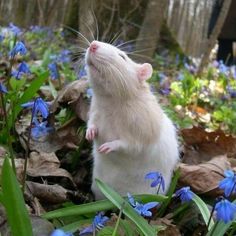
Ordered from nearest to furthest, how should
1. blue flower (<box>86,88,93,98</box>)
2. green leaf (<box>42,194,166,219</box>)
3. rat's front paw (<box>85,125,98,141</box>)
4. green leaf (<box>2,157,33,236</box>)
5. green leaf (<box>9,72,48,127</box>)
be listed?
green leaf (<box>2,157,33,236</box>), green leaf (<box>42,194,166,219</box>), rat's front paw (<box>85,125,98,141</box>), green leaf (<box>9,72,48,127</box>), blue flower (<box>86,88,93,98</box>)

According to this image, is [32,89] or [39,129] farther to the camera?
[39,129]

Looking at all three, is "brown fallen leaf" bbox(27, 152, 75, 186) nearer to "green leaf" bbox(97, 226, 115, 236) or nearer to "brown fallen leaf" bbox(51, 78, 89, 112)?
"brown fallen leaf" bbox(51, 78, 89, 112)

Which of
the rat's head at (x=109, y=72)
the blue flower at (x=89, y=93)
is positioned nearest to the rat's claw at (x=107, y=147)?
the rat's head at (x=109, y=72)

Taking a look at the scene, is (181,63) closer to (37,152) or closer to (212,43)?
(212,43)

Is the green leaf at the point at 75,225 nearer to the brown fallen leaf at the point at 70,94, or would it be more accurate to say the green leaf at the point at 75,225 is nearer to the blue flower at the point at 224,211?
the blue flower at the point at 224,211

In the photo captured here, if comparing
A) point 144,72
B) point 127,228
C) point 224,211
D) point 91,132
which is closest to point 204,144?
point 144,72

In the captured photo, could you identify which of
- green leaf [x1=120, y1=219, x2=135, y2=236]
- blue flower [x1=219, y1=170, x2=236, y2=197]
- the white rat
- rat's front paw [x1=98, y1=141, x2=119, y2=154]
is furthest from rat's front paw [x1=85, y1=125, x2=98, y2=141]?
blue flower [x1=219, y1=170, x2=236, y2=197]

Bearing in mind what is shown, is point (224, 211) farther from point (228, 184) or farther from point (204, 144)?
point (204, 144)
